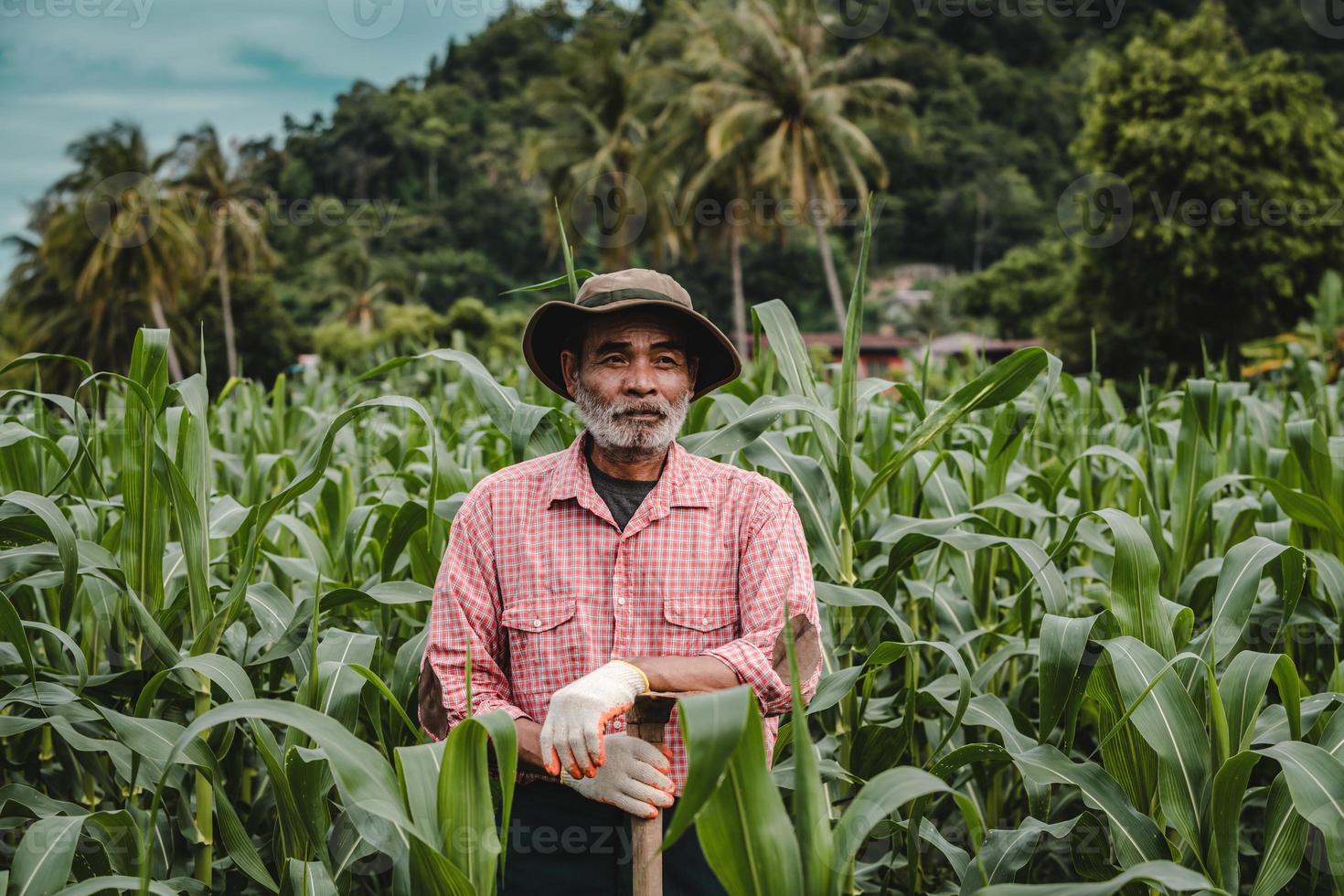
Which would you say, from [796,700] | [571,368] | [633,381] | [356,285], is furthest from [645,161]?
[796,700]

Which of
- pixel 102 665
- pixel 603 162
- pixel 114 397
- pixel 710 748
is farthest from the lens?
pixel 603 162

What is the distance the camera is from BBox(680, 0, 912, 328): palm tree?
2798 centimetres

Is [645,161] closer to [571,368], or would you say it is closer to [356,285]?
[356,285]

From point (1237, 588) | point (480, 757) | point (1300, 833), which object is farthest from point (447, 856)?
point (1237, 588)

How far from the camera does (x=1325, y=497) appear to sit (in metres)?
2.59

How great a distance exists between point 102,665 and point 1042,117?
203 feet

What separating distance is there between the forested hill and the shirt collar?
2840cm

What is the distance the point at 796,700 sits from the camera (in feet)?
3.53

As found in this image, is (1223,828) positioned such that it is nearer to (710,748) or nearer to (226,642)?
(710,748)

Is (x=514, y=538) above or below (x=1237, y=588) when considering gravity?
above

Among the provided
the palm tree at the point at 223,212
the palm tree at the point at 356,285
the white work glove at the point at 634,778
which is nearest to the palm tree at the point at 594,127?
the palm tree at the point at 223,212

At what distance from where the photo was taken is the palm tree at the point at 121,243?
3148 centimetres

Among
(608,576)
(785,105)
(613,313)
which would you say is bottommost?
(608,576)

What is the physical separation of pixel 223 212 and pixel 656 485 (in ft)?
127
